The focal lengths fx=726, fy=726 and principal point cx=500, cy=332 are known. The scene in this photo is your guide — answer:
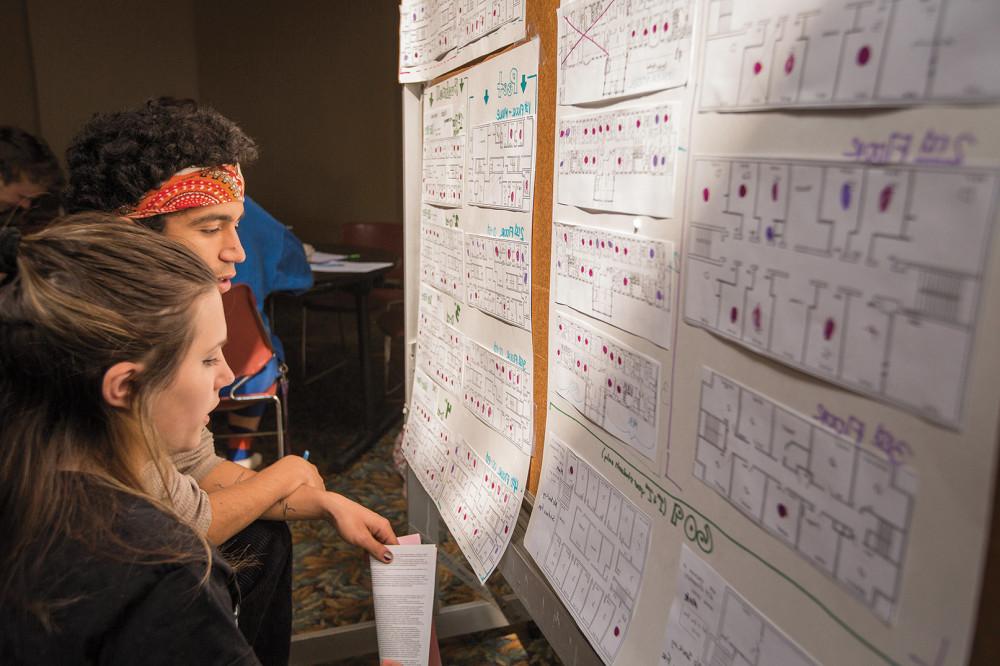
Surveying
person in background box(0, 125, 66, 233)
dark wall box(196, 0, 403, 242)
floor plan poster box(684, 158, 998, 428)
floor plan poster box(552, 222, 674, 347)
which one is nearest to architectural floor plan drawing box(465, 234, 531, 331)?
floor plan poster box(552, 222, 674, 347)

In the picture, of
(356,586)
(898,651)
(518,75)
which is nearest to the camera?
(898,651)

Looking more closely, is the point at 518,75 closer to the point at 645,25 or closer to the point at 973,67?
the point at 645,25

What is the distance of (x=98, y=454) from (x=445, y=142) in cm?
86

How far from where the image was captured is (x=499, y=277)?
4.16 ft

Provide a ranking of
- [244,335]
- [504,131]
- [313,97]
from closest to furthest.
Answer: [504,131]
[244,335]
[313,97]

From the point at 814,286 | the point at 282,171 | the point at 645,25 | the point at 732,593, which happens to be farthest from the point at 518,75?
the point at 282,171

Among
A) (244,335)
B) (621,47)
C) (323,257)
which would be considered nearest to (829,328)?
(621,47)

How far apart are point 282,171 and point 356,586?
474cm

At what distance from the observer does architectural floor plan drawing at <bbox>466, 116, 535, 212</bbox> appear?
1.14 metres

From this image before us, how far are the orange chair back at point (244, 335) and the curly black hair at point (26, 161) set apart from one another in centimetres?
108

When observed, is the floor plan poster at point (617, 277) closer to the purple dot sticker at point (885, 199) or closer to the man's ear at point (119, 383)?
the purple dot sticker at point (885, 199)

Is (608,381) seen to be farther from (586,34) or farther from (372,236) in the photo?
(372,236)

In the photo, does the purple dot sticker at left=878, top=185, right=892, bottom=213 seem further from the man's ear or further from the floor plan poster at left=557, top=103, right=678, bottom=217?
the man's ear

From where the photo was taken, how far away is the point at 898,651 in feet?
1.88
